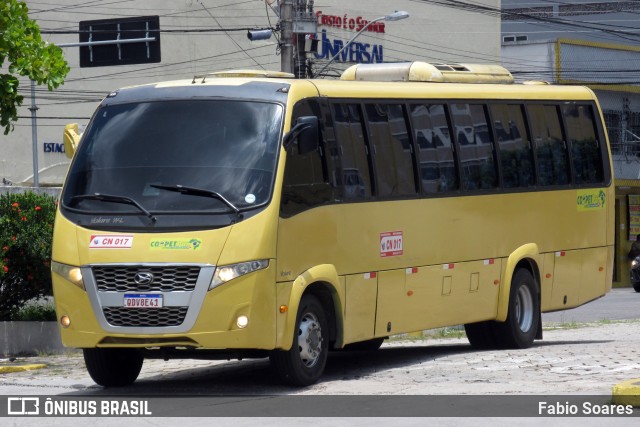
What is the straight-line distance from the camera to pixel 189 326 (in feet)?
37.8

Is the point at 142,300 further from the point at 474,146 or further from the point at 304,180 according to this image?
the point at 474,146

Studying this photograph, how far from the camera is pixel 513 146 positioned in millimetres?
16578

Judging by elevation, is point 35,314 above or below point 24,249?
below

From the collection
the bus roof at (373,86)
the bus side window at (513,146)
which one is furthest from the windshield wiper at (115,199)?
the bus side window at (513,146)

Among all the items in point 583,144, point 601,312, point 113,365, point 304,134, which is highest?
point 304,134

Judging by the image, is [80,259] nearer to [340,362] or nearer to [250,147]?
[250,147]

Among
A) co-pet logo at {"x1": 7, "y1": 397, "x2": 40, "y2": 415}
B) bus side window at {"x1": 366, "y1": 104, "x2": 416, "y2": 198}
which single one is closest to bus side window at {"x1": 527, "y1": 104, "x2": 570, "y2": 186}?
bus side window at {"x1": 366, "y1": 104, "x2": 416, "y2": 198}

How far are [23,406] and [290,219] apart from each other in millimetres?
2869

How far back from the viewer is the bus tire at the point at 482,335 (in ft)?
54.3

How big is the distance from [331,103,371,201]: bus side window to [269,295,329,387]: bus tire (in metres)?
1.29

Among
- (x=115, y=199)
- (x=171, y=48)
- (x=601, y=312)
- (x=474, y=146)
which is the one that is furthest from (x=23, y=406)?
(x=171, y=48)

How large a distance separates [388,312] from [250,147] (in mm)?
2756

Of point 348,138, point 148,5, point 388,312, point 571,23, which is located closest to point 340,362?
point 388,312

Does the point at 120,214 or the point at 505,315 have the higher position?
the point at 120,214
